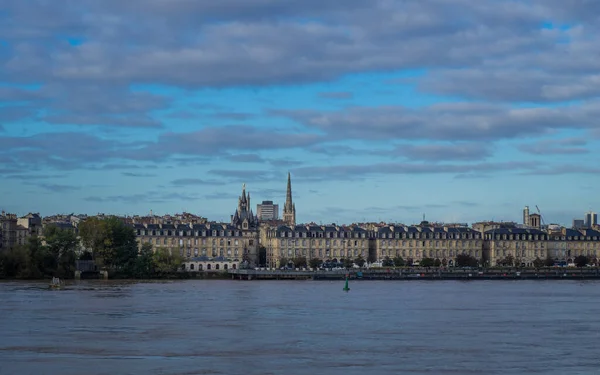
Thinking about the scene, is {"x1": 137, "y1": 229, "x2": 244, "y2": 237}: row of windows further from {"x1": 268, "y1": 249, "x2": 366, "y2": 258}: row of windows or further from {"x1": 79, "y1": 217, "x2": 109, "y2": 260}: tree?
{"x1": 79, "y1": 217, "x2": 109, "y2": 260}: tree

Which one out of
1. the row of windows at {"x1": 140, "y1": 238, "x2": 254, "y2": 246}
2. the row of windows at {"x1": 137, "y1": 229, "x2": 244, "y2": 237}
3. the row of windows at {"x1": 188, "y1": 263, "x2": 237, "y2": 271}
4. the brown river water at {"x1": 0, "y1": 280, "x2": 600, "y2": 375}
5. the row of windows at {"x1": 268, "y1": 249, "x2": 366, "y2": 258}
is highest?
the row of windows at {"x1": 137, "y1": 229, "x2": 244, "y2": 237}

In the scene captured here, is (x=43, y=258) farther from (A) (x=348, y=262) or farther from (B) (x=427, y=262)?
(B) (x=427, y=262)

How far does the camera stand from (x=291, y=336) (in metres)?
49.0

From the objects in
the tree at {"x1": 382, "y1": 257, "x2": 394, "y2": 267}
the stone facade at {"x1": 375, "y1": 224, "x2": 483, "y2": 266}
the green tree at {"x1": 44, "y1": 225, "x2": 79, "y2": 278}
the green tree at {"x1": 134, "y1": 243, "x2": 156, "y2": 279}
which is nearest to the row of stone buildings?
the stone facade at {"x1": 375, "y1": 224, "x2": 483, "y2": 266}

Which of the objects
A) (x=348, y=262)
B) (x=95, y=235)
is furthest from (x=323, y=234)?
(x=95, y=235)

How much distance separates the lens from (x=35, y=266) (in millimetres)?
112375

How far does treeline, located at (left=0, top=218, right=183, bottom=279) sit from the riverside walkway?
16.6m

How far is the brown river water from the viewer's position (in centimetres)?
3875

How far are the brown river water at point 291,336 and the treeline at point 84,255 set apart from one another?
113ft

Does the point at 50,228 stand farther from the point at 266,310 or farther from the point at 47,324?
the point at 47,324

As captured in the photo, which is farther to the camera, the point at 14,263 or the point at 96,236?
the point at 96,236

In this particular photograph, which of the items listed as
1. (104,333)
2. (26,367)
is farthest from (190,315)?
(26,367)

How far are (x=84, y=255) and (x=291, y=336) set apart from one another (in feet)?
253

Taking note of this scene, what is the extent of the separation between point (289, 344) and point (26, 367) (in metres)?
12.2
